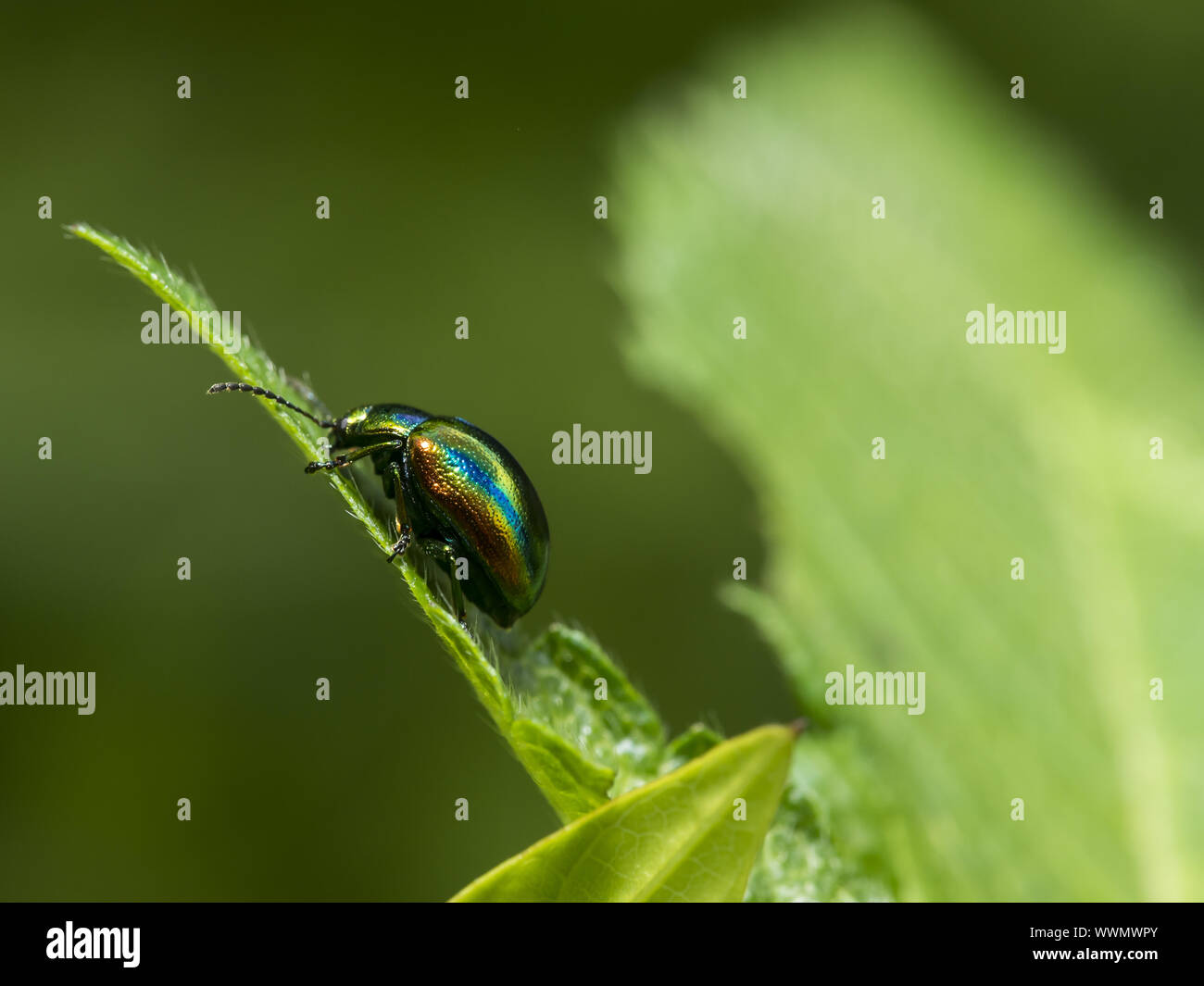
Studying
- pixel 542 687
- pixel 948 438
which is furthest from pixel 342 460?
pixel 948 438

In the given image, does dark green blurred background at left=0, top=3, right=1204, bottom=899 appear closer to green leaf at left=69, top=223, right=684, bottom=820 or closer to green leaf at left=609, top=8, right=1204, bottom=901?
green leaf at left=609, top=8, right=1204, bottom=901

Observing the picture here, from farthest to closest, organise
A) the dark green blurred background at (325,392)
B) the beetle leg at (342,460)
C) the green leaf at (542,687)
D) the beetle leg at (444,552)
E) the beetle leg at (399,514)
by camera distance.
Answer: the dark green blurred background at (325,392) → the beetle leg at (444,552) → the beetle leg at (399,514) → the beetle leg at (342,460) → the green leaf at (542,687)

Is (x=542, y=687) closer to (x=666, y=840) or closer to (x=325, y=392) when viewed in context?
(x=666, y=840)

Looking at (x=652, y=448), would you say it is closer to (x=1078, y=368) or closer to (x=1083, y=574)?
(x=1078, y=368)

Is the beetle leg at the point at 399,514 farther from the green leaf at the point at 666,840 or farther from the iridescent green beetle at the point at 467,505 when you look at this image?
the green leaf at the point at 666,840

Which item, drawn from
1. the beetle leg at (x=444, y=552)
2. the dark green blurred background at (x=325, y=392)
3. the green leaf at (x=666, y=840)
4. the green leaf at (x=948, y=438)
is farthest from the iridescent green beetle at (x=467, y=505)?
the dark green blurred background at (x=325, y=392)

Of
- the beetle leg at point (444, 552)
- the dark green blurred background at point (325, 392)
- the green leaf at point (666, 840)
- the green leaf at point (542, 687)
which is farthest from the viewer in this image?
the dark green blurred background at point (325, 392)
